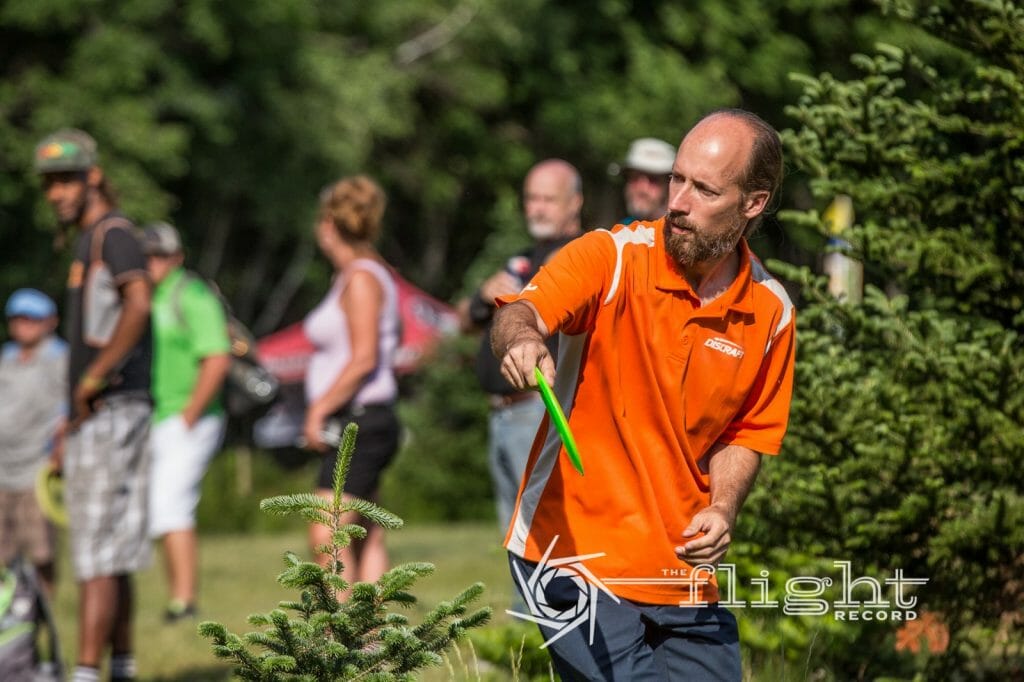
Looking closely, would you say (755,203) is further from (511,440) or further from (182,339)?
(182,339)

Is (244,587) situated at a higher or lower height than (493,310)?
lower

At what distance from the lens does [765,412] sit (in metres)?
4.05

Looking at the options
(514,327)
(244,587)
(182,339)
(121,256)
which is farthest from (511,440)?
(244,587)

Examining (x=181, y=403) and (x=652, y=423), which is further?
(x=181, y=403)

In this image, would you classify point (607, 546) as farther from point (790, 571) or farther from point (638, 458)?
point (790, 571)

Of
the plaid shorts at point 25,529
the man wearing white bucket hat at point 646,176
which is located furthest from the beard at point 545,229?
the plaid shorts at point 25,529

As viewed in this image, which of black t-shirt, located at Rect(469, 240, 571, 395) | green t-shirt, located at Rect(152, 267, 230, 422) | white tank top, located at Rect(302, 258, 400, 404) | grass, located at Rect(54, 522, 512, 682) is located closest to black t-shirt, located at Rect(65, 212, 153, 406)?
white tank top, located at Rect(302, 258, 400, 404)

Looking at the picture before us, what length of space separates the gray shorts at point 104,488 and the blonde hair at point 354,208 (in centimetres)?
125

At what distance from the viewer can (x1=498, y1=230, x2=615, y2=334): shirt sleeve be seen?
3.65 metres

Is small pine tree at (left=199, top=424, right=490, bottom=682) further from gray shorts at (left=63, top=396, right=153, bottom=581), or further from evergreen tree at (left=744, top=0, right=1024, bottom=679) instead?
gray shorts at (left=63, top=396, right=153, bottom=581)

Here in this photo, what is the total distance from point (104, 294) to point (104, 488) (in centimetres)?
85

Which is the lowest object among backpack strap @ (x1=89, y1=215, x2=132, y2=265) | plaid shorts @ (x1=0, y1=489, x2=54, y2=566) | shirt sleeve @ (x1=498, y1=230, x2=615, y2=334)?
plaid shorts @ (x1=0, y1=489, x2=54, y2=566)

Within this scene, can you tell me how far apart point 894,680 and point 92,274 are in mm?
3901

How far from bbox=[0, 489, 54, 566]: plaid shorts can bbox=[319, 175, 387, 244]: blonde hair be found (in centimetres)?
311
